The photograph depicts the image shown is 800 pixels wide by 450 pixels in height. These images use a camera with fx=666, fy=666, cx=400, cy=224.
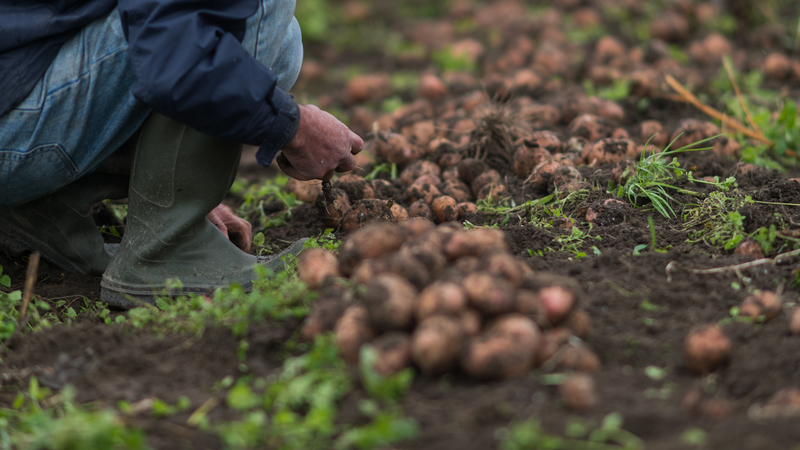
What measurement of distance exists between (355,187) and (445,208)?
532 mm

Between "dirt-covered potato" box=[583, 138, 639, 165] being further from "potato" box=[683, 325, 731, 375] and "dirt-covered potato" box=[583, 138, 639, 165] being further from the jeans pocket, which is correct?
the jeans pocket

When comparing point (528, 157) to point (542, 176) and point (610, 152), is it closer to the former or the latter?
point (542, 176)

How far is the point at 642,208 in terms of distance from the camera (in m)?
3.33

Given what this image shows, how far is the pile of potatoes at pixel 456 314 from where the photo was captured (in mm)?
1856

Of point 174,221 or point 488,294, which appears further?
point 174,221

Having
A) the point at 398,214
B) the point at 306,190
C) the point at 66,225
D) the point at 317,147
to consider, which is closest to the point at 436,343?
the point at 317,147

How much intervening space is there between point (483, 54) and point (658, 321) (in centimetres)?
501

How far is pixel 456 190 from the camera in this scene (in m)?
3.82

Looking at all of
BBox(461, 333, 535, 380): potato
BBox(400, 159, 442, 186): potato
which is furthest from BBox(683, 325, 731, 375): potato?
BBox(400, 159, 442, 186): potato

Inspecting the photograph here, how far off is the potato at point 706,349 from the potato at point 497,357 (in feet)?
1.63

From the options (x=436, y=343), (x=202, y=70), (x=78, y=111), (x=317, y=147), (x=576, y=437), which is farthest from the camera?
(x=317, y=147)

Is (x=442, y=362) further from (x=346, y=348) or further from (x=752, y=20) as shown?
(x=752, y=20)

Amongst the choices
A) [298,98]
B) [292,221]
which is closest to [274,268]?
[292,221]

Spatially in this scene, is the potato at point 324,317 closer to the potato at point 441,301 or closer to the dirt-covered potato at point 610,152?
the potato at point 441,301
